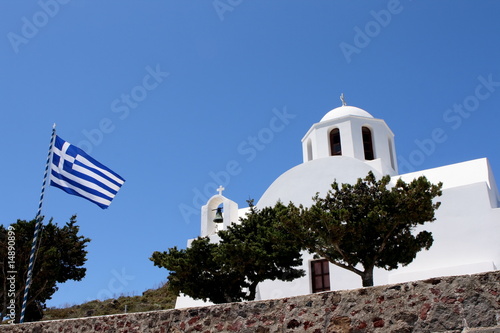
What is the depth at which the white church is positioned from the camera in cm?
1334

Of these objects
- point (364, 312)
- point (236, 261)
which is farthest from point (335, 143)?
point (364, 312)

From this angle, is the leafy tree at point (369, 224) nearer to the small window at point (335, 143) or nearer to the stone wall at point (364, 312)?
the stone wall at point (364, 312)

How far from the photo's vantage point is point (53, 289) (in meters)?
15.0

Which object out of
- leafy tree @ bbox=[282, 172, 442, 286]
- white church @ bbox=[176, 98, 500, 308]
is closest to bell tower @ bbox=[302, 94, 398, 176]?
white church @ bbox=[176, 98, 500, 308]

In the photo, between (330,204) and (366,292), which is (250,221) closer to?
(330,204)

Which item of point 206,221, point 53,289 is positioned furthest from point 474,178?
point 53,289

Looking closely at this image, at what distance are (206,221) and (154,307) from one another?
8459 millimetres

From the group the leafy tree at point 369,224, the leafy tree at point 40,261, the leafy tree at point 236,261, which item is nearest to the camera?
the leafy tree at point 369,224

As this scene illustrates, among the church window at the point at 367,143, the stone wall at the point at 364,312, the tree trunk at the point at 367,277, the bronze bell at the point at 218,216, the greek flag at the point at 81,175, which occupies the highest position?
the church window at the point at 367,143

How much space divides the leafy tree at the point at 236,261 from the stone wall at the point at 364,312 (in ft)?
20.1

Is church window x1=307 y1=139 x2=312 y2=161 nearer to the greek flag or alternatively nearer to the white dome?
the white dome

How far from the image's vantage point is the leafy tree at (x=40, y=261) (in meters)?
14.3

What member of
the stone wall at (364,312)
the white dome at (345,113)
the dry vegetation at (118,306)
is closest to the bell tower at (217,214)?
the white dome at (345,113)

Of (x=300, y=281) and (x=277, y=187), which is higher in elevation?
(x=277, y=187)
